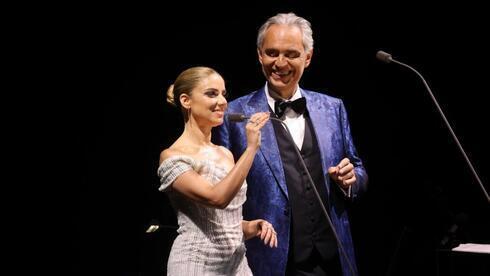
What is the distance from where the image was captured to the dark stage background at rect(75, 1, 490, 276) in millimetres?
3605

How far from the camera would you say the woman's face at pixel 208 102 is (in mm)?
2404

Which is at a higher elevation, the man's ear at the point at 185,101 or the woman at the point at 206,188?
the man's ear at the point at 185,101

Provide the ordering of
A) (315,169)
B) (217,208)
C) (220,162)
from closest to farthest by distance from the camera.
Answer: (217,208) < (220,162) < (315,169)

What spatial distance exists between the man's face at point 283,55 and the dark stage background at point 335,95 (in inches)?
34.2

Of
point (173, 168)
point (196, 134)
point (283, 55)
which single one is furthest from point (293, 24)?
point (173, 168)

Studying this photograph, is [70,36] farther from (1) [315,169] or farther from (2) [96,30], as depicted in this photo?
(1) [315,169]

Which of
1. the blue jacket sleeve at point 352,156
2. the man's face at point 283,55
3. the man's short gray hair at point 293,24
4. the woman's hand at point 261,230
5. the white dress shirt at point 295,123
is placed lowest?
the woman's hand at point 261,230

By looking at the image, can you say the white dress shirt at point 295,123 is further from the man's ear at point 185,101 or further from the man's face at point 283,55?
the man's ear at point 185,101

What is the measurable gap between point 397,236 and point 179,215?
1.98 metres

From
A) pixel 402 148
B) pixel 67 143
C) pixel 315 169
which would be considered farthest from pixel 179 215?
pixel 402 148

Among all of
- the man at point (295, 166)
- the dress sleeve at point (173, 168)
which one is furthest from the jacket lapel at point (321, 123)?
the dress sleeve at point (173, 168)

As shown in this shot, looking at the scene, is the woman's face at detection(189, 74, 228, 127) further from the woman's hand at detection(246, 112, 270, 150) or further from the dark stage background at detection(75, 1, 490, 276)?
the dark stage background at detection(75, 1, 490, 276)

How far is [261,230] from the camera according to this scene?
2.37m

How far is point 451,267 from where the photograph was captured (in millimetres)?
2781
